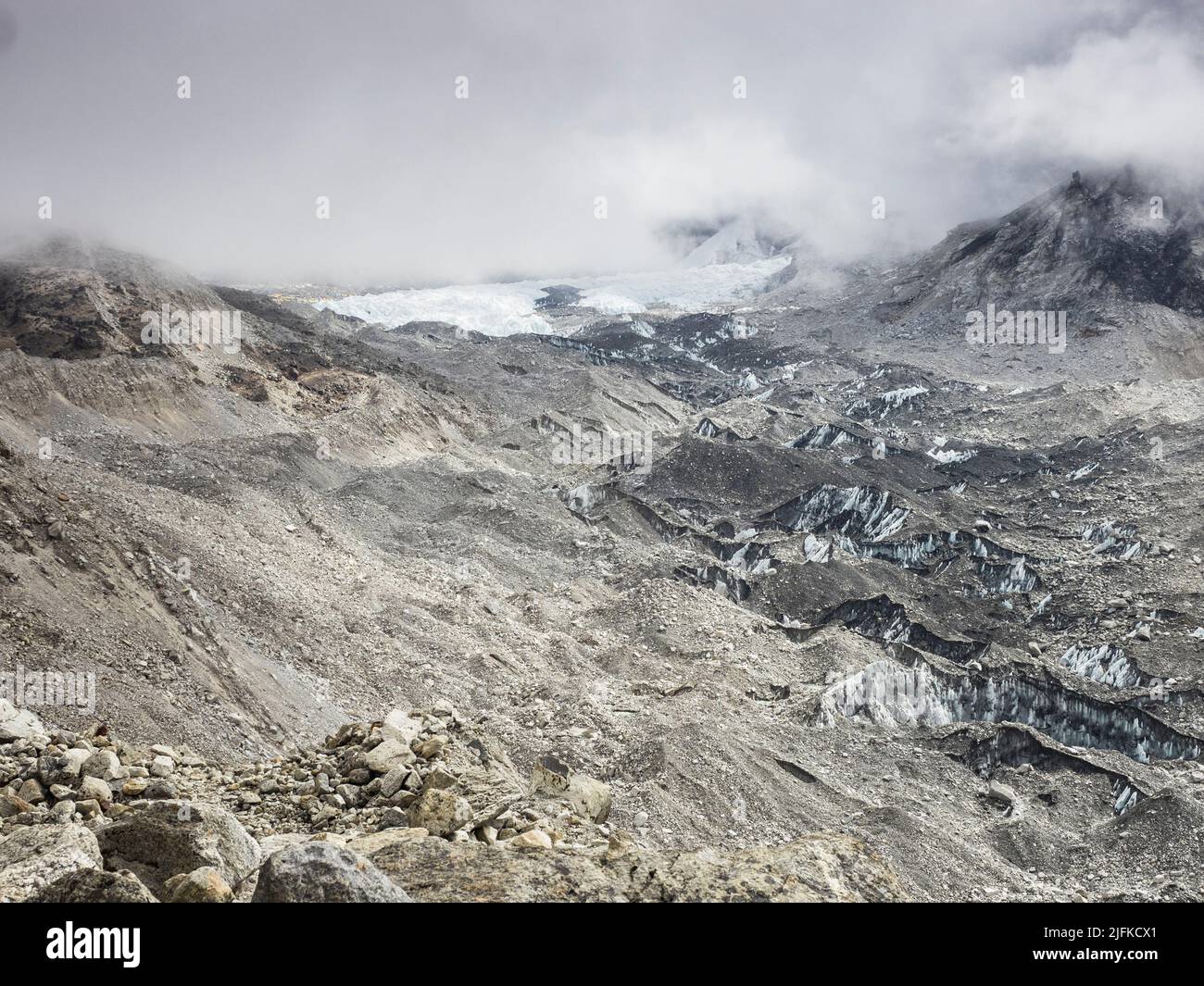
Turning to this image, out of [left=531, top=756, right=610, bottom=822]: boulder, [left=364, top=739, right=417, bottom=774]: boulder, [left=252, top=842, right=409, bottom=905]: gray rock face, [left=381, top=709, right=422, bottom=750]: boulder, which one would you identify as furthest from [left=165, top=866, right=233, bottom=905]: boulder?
[left=531, top=756, right=610, bottom=822]: boulder

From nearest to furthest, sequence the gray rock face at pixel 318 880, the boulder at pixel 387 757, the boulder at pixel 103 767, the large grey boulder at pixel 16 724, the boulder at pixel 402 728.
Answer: the gray rock face at pixel 318 880
the boulder at pixel 103 767
the large grey boulder at pixel 16 724
the boulder at pixel 387 757
the boulder at pixel 402 728

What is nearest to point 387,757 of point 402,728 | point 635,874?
point 402,728

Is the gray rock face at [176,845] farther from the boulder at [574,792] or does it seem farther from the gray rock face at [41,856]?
the boulder at [574,792]

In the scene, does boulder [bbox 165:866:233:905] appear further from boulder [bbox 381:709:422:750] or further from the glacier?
the glacier

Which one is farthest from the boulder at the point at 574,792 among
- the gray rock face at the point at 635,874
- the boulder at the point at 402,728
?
the gray rock face at the point at 635,874

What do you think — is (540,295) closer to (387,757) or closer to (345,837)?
(387,757)

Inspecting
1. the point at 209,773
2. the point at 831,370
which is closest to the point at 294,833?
the point at 209,773

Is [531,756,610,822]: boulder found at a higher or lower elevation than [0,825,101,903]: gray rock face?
lower
